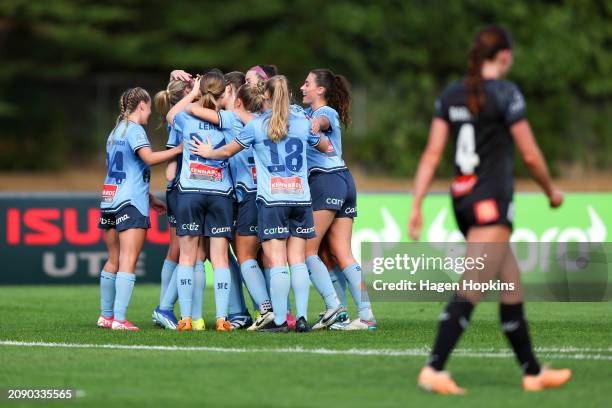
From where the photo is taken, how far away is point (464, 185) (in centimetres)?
731

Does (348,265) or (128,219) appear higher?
(128,219)

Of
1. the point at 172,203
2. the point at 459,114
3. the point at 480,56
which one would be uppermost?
the point at 480,56

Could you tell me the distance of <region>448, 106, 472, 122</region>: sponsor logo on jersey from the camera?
23.9ft

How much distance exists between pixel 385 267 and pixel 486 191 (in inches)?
243

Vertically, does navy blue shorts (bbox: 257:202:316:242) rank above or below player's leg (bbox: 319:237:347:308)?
above

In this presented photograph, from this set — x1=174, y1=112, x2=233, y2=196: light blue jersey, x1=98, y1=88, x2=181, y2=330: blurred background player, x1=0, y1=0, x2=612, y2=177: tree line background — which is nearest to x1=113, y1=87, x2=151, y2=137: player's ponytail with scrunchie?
x1=98, y1=88, x2=181, y2=330: blurred background player

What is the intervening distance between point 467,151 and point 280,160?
307 centimetres

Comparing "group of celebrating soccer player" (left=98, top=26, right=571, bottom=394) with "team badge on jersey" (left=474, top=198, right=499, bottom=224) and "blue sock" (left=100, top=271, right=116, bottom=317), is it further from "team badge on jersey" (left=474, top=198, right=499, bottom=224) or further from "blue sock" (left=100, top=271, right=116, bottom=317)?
"team badge on jersey" (left=474, top=198, right=499, bottom=224)

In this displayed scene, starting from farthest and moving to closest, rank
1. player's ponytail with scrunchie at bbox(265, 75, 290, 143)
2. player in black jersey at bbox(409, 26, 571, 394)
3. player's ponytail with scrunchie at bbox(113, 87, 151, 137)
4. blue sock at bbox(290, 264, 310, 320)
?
player's ponytail with scrunchie at bbox(113, 87, 151, 137) < blue sock at bbox(290, 264, 310, 320) < player's ponytail with scrunchie at bbox(265, 75, 290, 143) < player in black jersey at bbox(409, 26, 571, 394)

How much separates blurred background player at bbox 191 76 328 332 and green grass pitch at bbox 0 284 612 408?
0.44 m

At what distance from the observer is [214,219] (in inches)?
421

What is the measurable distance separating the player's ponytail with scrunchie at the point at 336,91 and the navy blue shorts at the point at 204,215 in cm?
119

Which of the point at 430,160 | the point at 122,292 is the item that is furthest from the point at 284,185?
the point at 430,160

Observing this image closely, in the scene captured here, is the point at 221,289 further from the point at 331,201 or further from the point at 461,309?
the point at 461,309
